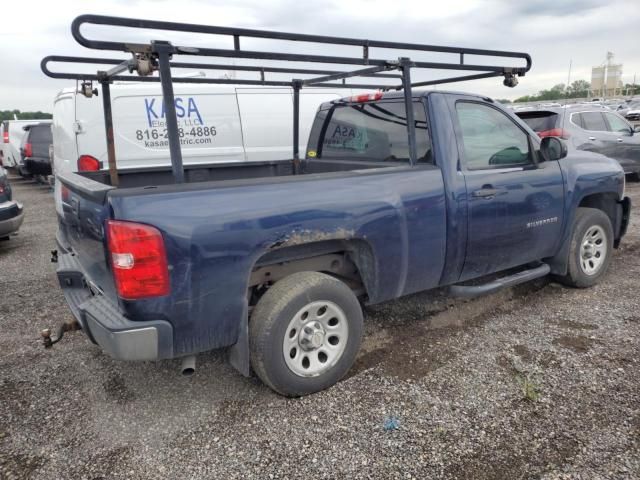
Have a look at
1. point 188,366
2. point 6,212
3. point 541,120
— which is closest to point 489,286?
point 188,366

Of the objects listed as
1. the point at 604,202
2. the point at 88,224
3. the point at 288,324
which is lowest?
the point at 288,324

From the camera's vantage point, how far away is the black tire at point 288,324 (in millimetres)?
2898

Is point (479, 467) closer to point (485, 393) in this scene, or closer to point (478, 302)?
point (485, 393)

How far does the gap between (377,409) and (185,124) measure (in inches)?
205

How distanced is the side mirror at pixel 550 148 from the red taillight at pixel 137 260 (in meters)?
3.23

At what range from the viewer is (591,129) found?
986 centimetres

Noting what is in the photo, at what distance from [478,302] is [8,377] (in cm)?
378

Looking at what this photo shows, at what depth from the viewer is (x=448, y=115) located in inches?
144

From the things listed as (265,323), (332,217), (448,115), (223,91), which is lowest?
(265,323)

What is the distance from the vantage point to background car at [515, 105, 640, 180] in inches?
362

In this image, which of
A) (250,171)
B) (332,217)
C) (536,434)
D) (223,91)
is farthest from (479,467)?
(223,91)

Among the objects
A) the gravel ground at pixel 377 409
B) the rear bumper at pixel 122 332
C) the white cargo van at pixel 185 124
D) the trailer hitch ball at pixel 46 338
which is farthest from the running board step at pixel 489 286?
the white cargo van at pixel 185 124

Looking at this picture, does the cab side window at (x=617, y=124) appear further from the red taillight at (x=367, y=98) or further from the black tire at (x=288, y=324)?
the black tire at (x=288, y=324)

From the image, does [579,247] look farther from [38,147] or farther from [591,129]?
[38,147]
